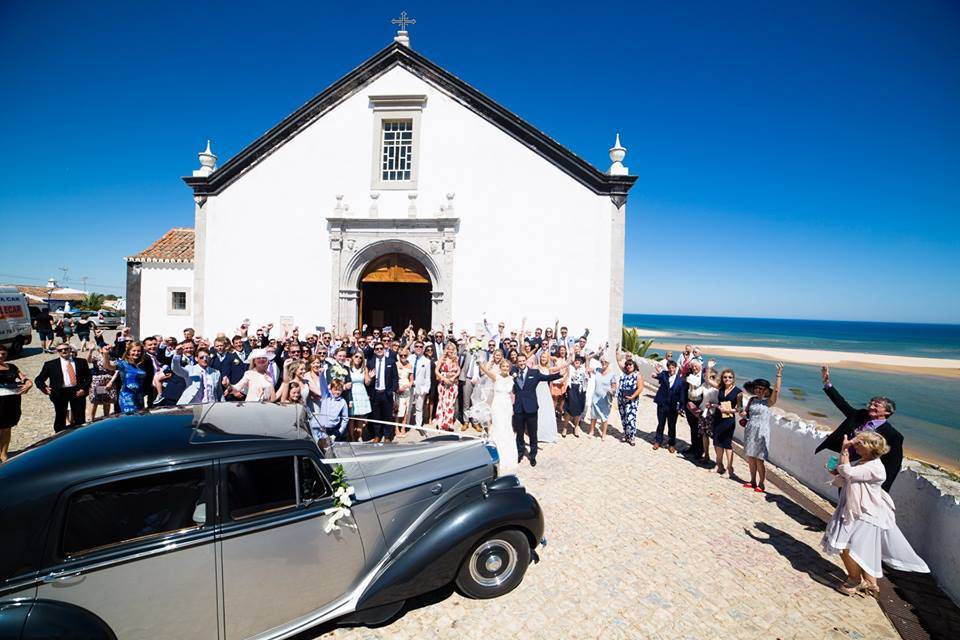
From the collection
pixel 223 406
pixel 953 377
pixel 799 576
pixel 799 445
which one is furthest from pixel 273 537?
pixel 953 377

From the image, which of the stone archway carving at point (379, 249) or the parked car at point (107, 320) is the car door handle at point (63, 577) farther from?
the parked car at point (107, 320)

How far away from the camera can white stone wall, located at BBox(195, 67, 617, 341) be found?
1216cm

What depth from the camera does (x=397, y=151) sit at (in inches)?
512

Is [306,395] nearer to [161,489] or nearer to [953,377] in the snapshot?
[161,489]

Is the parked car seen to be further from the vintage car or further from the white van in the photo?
the vintage car

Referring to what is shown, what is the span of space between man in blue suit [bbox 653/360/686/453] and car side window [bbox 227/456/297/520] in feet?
22.6

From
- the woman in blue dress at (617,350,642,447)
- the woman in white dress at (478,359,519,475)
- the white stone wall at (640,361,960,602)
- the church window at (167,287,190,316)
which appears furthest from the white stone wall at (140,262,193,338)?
the white stone wall at (640,361,960,602)

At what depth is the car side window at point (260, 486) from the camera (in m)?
2.67

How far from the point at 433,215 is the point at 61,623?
454 inches

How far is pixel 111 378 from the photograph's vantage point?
6398mm

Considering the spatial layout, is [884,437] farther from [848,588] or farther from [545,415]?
[545,415]

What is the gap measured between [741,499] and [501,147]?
1086 cm

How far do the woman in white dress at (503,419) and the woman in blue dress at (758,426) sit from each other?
349 cm

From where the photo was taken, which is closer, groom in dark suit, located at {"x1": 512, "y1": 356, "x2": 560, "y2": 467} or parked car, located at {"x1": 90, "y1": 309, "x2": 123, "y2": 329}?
groom in dark suit, located at {"x1": 512, "y1": 356, "x2": 560, "y2": 467}
